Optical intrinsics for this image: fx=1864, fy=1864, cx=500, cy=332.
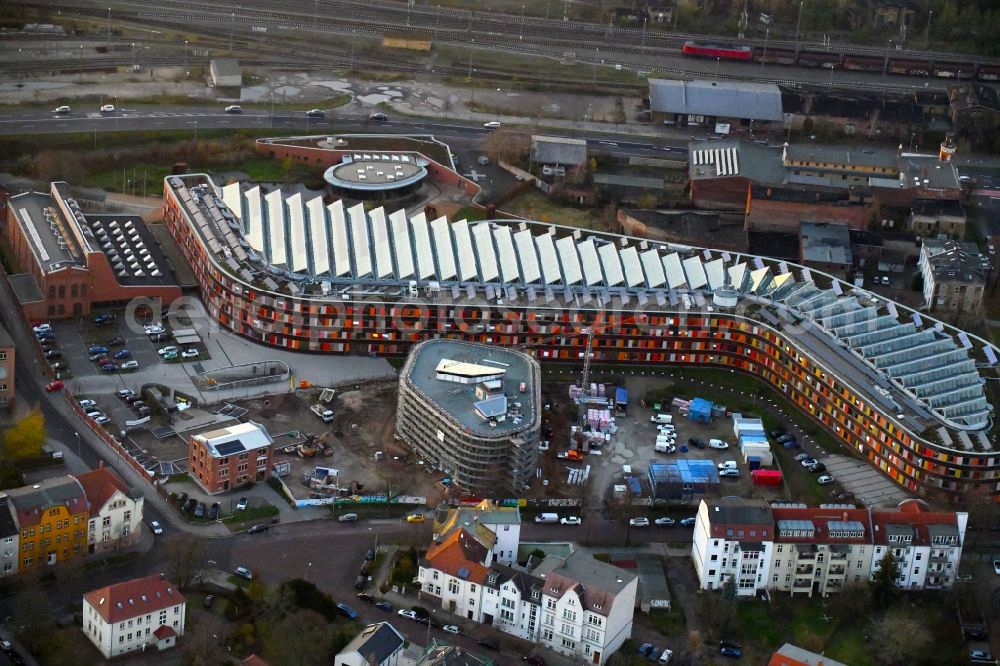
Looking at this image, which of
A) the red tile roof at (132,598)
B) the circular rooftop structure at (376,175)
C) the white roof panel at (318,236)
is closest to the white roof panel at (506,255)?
the white roof panel at (318,236)

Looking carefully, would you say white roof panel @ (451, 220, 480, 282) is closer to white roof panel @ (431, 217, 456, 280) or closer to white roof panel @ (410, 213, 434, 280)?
white roof panel @ (431, 217, 456, 280)

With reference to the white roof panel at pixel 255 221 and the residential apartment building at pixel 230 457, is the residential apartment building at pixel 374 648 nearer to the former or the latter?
the residential apartment building at pixel 230 457

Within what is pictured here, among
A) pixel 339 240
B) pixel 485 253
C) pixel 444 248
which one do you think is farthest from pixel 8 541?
pixel 485 253

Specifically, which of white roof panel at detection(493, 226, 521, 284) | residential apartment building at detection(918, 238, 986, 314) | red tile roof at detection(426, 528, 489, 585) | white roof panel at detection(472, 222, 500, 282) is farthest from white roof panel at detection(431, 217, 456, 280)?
residential apartment building at detection(918, 238, 986, 314)

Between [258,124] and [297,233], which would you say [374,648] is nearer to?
[297,233]

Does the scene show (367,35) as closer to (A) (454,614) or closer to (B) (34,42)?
(B) (34,42)

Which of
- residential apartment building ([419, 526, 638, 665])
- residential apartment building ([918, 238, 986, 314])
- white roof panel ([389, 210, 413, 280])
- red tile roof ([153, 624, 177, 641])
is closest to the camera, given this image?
red tile roof ([153, 624, 177, 641])
